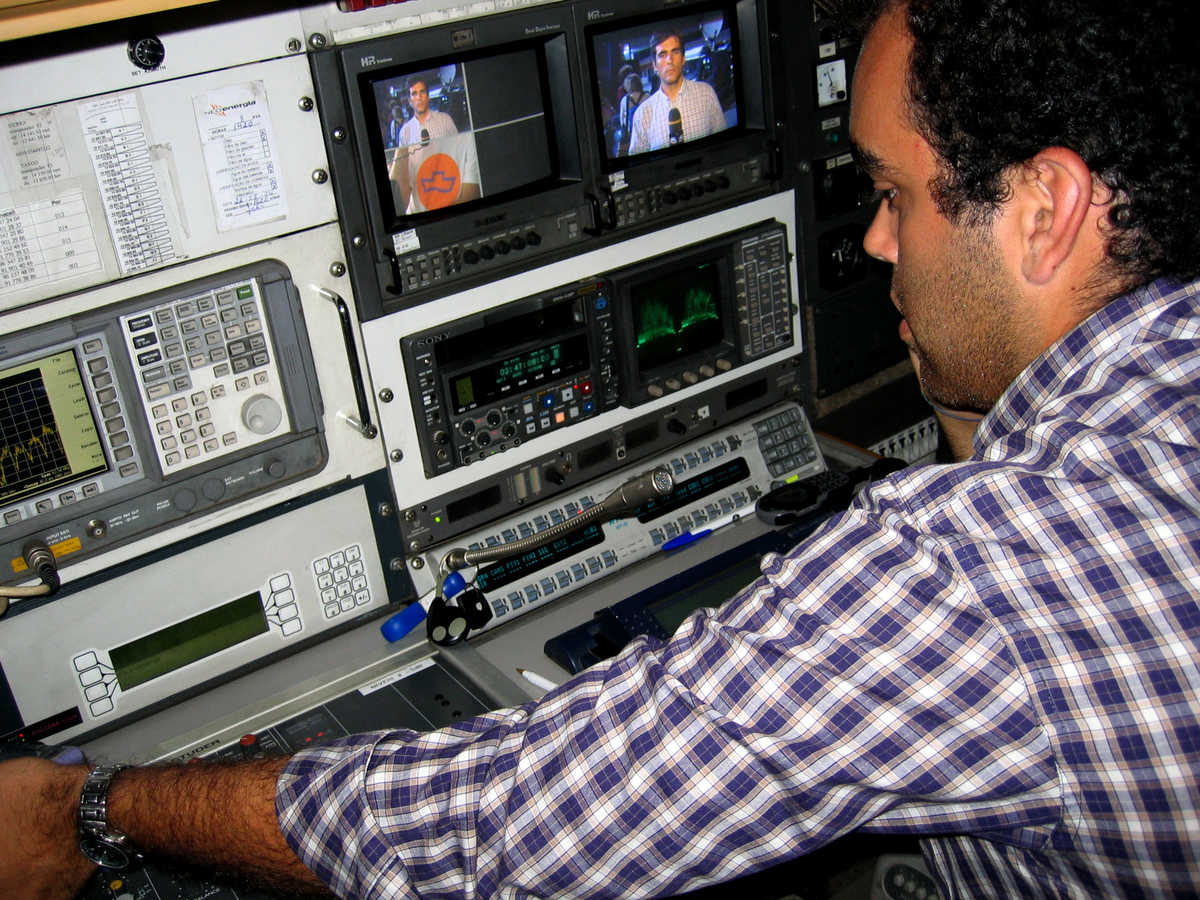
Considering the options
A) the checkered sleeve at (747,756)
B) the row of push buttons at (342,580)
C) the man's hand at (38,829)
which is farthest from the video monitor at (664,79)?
the man's hand at (38,829)

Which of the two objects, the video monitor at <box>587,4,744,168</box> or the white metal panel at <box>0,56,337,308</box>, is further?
the video monitor at <box>587,4,744,168</box>

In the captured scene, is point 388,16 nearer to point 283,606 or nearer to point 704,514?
point 283,606

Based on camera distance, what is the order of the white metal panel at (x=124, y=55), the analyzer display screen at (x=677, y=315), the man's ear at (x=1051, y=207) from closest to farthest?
the man's ear at (x=1051, y=207), the white metal panel at (x=124, y=55), the analyzer display screen at (x=677, y=315)

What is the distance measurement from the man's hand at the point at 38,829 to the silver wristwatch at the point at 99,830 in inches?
0.5

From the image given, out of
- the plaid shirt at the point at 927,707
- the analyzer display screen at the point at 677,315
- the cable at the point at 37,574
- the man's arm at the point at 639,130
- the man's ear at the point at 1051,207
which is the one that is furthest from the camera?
the analyzer display screen at the point at 677,315

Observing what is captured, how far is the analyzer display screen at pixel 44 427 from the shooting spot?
5.33ft

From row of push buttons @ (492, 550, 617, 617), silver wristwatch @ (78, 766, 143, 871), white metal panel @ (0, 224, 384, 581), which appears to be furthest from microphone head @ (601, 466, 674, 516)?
Result: silver wristwatch @ (78, 766, 143, 871)

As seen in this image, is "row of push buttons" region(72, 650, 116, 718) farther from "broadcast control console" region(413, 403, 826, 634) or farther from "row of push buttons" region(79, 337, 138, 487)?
"broadcast control console" region(413, 403, 826, 634)

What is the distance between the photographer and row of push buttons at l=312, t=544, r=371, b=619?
2027 millimetres

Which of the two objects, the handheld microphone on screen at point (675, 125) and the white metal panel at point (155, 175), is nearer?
the white metal panel at point (155, 175)

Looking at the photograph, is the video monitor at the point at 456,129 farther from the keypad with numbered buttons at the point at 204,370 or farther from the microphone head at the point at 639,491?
the microphone head at the point at 639,491

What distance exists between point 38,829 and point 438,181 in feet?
3.92

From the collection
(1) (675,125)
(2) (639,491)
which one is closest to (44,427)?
(2) (639,491)

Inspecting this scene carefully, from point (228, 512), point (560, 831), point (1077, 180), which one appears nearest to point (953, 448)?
point (1077, 180)
